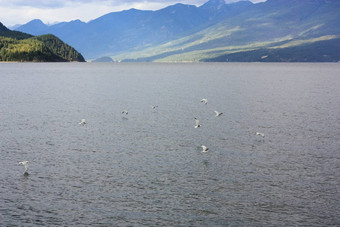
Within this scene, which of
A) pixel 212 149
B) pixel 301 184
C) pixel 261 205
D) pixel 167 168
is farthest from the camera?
pixel 212 149

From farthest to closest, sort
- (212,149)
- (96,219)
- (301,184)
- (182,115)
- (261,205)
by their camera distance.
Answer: (182,115) < (212,149) < (301,184) < (261,205) < (96,219)

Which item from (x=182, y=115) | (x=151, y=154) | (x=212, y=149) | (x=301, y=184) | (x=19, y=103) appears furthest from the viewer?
(x=19, y=103)

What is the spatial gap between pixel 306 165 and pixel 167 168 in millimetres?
16680

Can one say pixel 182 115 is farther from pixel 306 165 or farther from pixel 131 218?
pixel 131 218

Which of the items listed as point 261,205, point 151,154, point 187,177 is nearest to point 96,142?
Result: point 151,154

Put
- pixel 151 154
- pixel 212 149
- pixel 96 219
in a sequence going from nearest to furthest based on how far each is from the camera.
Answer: pixel 96 219
pixel 151 154
pixel 212 149

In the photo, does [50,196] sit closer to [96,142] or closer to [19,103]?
[96,142]

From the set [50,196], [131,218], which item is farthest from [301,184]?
[50,196]

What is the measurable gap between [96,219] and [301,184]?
21.1 m

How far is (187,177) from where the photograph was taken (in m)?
40.1

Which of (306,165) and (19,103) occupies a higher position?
(19,103)

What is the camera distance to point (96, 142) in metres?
54.8

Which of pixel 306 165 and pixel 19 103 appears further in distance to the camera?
pixel 19 103

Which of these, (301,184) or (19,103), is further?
(19,103)
